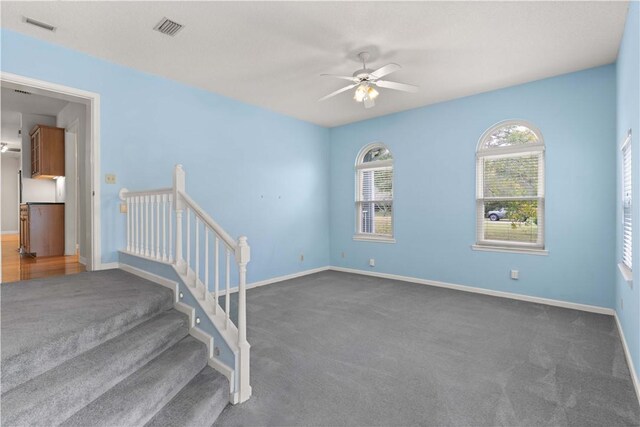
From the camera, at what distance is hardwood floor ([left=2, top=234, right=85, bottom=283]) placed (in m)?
3.51

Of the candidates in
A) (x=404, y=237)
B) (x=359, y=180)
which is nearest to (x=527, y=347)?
(x=404, y=237)

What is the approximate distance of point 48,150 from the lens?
5.25m

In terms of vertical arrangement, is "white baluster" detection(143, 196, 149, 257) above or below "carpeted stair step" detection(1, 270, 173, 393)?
above

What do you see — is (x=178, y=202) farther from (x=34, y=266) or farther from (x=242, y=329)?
(x=34, y=266)

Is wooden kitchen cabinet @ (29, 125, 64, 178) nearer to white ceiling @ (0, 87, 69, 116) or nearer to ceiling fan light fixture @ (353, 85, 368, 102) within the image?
white ceiling @ (0, 87, 69, 116)

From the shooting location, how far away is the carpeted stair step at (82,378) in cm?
140

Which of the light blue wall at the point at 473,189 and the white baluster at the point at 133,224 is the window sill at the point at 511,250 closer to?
the light blue wall at the point at 473,189

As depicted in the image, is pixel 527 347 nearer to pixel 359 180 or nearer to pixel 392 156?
pixel 392 156

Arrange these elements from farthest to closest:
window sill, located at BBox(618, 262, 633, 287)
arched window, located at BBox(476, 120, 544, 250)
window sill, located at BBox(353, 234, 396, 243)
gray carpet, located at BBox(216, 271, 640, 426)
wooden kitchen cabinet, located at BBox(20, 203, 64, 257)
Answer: window sill, located at BBox(353, 234, 396, 243), wooden kitchen cabinet, located at BBox(20, 203, 64, 257), arched window, located at BBox(476, 120, 544, 250), window sill, located at BBox(618, 262, 633, 287), gray carpet, located at BBox(216, 271, 640, 426)

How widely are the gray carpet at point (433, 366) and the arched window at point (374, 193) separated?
1969mm

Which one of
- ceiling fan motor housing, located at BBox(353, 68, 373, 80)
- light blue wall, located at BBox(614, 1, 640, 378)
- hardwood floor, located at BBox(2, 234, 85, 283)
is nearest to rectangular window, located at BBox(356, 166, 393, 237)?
ceiling fan motor housing, located at BBox(353, 68, 373, 80)

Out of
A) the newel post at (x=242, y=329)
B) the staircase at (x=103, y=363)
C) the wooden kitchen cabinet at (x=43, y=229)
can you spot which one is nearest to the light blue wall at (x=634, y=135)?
the newel post at (x=242, y=329)

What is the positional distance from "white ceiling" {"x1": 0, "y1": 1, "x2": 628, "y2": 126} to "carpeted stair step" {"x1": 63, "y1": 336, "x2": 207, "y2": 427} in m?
2.73

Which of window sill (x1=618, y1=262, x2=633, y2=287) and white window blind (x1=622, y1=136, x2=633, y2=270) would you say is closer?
window sill (x1=618, y1=262, x2=633, y2=287)
